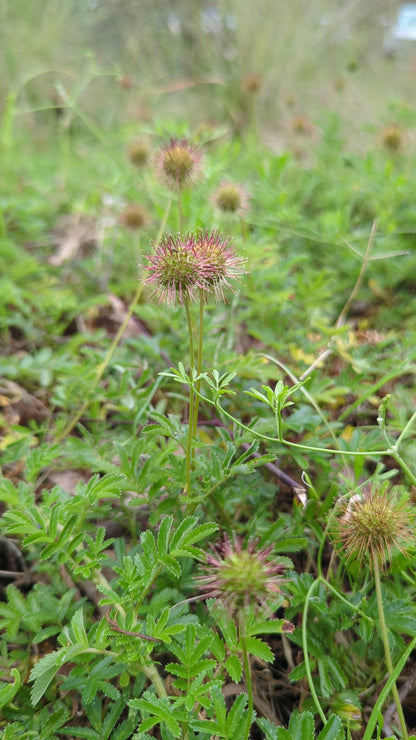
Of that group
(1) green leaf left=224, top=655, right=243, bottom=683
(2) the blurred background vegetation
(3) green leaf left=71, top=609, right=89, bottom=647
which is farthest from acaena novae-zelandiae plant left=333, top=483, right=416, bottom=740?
(2) the blurred background vegetation

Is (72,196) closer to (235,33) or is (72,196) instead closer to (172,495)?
(172,495)

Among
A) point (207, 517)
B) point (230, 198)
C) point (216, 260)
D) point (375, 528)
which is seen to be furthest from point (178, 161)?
point (375, 528)

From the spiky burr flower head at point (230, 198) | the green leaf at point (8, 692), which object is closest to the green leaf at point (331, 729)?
the green leaf at point (8, 692)

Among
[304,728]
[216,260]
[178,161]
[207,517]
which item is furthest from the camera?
[178,161]

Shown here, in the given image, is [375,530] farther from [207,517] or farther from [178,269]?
[178,269]

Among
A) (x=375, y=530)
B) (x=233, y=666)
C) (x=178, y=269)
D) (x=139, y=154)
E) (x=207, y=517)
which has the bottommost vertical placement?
(x=233, y=666)

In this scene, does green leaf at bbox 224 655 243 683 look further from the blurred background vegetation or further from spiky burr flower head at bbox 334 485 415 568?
the blurred background vegetation

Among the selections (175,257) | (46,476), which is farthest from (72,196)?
(175,257)
